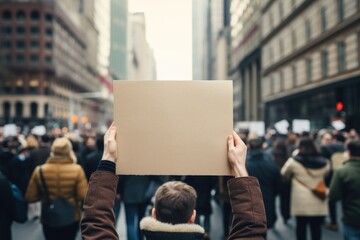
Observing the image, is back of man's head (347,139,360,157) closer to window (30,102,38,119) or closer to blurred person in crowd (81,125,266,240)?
blurred person in crowd (81,125,266,240)

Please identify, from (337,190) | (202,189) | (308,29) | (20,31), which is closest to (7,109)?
(20,31)

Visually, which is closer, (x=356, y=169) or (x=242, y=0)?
(x=356, y=169)

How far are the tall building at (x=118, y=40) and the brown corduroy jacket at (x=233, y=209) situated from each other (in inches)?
5752

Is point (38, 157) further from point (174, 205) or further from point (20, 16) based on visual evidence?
point (20, 16)

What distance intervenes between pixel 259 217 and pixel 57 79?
3254 inches

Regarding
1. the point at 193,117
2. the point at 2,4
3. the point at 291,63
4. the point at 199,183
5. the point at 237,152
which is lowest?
the point at 199,183

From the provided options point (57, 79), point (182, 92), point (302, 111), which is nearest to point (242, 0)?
point (302, 111)

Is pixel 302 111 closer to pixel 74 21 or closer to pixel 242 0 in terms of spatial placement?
pixel 242 0

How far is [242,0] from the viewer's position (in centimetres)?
6031

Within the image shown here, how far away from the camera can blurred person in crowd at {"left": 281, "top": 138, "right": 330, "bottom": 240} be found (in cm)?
668

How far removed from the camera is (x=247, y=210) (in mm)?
2250

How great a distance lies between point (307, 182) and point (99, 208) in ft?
16.9

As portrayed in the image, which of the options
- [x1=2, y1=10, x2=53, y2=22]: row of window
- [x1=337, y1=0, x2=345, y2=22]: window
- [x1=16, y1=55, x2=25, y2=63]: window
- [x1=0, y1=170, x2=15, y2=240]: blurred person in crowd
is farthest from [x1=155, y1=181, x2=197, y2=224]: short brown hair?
[x1=16, y1=55, x2=25, y2=63]: window

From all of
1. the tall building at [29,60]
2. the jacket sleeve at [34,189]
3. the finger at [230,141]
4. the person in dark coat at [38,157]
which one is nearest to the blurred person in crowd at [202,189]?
the jacket sleeve at [34,189]
